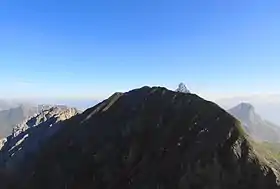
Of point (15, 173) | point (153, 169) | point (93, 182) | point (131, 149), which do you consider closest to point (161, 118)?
point (131, 149)

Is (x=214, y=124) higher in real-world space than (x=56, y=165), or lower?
higher

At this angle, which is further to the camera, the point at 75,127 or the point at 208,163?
the point at 75,127

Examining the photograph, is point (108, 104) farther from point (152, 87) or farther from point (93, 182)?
point (93, 182)

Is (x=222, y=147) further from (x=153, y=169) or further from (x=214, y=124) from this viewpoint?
(x=153, y=169)

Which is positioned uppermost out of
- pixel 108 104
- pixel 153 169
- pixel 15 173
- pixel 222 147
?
pixel 108 104

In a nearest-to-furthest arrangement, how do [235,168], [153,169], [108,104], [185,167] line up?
[235,168] → [185,167] → [153,169] → [108,104]

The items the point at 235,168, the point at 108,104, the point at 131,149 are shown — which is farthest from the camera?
the point at 108,104
